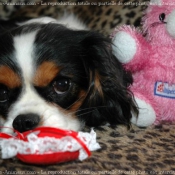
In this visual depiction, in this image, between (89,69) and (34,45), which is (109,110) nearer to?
(89,69)

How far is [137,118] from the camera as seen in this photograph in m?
1.71

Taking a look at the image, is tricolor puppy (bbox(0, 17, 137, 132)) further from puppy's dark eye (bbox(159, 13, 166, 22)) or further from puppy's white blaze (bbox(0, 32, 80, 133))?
puppy's dark eye (bbox(159, 13, 166, 22))

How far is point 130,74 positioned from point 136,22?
1.41 feet

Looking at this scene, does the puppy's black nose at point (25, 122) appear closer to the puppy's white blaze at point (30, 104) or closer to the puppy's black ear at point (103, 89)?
the puppy's white blaze at point (30, 104)

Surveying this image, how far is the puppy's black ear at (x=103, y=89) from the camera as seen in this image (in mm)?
1711

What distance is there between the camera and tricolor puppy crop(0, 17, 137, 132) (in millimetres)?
1531

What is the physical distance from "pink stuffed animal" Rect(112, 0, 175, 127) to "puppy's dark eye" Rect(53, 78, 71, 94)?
0.28 metres

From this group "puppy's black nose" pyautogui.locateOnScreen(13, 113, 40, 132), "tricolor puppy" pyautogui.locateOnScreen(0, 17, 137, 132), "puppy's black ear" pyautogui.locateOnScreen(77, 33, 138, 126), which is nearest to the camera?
"puppy's black nose" pyautogui.locateOnScreen(13, 113, 40, 132)

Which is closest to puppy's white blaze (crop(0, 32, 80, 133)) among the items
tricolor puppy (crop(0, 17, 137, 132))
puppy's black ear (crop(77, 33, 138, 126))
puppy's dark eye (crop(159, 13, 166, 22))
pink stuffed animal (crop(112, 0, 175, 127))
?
tricolor puppy (crop(0, 17, 137, 132))

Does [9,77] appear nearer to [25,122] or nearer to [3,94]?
[3,94]

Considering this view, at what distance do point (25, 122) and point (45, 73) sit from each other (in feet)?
0.68

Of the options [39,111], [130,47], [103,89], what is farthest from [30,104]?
[130,47]

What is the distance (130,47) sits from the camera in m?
1.71

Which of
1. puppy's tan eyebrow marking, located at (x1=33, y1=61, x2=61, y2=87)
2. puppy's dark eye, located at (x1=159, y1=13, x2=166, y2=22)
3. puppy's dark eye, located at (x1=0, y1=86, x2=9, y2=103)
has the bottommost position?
puppy's dark eye, located at (x1=0, y1=86, x2=9, y2=103)
